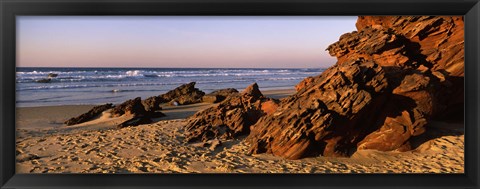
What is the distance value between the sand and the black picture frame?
500 mm

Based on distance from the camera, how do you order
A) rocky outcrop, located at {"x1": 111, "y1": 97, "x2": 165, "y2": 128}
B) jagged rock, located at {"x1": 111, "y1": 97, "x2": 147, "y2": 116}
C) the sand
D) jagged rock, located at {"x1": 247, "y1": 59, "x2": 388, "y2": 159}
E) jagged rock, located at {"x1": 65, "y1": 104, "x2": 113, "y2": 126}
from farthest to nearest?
jagged rock, located at {"x1": 65, "y1": 104, "x2": 113, "y2": 126} < jagged rock, located at {"x1": 111, "y1": 97, "x2": 147, "y2": 116} < rocky outcrop, located at {"x1": 111, "y1": 97, "x2": 165, "y2": 128} < jagged rock, located at {"x1": 247, "y1": 59, "x2": 388, "y2": 159} < the sand

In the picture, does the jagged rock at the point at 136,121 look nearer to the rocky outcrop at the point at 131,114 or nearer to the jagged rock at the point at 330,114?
the rocky outcrop at the point at 131,114

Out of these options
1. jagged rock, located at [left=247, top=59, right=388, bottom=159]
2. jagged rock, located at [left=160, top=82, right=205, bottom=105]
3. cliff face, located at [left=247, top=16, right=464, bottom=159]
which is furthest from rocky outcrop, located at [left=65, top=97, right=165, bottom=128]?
jagged rock, located at [left=247, top=59, right=388, bottom=159]

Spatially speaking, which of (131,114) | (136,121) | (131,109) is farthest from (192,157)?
(131,109)

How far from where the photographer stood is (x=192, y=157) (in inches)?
237

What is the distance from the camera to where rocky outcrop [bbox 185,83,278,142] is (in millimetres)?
7316

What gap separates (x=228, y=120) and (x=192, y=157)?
77.6 inches

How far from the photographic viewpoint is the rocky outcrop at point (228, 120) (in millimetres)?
7316

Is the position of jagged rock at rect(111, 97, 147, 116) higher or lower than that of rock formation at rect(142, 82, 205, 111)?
lower

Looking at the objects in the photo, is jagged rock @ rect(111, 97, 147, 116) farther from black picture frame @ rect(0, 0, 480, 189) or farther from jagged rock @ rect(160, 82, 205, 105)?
black picture frame @ rect(0, 0, 480, 189)
